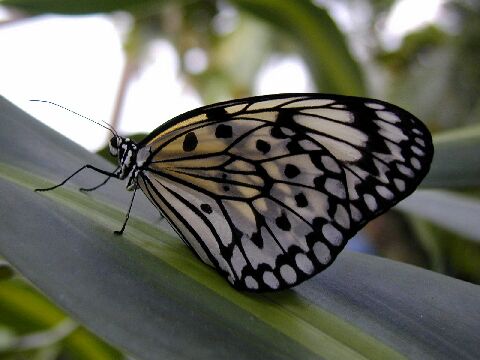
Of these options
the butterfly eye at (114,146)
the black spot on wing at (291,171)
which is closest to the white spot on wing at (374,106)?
the black spot on wing at (291,171)

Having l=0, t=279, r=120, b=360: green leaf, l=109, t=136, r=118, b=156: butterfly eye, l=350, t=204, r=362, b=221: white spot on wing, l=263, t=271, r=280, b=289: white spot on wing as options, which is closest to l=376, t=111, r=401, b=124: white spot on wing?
l=350, t=204, r=362, b=221: white spot on wing

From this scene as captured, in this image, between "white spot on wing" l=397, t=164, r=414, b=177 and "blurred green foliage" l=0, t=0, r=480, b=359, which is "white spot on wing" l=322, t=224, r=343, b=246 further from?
"blurred green foliage" l=0, t=0, r=480, b=359

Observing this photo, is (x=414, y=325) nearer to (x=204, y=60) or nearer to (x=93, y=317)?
(x=93, y=317)

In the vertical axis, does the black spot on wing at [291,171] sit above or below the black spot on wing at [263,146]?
below

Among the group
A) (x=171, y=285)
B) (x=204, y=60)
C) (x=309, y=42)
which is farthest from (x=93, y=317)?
(x=204, y=60)

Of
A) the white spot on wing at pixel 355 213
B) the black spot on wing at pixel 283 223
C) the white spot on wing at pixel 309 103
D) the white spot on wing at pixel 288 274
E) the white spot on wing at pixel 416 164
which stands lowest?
the white spot on wing at pixel 288 274

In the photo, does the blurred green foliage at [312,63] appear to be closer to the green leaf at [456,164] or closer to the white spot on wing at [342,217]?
the green leaf at [456,164]
